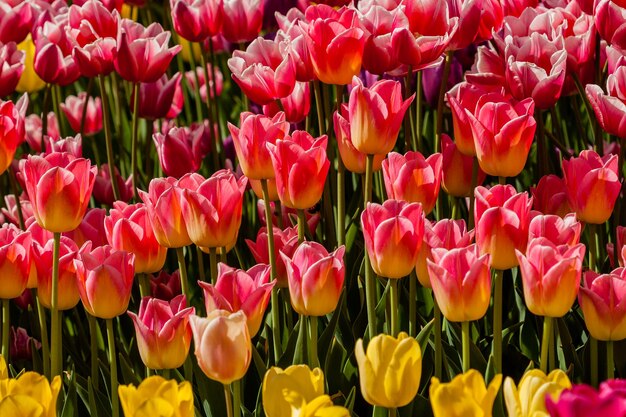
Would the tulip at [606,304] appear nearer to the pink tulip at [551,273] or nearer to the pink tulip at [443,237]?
the pink tulip at [551,273]

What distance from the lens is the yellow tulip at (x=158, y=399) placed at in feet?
4.46

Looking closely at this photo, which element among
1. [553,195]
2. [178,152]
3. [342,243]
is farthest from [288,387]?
[178,152]

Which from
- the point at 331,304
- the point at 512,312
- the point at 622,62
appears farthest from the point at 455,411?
the point at 622,62

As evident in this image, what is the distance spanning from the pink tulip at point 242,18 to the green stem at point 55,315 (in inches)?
35.8

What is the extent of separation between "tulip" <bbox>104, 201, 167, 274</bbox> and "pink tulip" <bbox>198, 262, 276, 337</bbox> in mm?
251

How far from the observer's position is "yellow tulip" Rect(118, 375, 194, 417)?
1.36 m

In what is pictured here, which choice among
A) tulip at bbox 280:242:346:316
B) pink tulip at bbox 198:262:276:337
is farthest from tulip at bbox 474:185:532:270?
pink tulip at bbox 198:262:276:337

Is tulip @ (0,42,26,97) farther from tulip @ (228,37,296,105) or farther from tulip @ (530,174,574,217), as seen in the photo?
tulip @ (530,174,574,217)

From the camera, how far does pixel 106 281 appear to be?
1.68m

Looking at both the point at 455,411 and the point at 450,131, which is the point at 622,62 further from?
the point at 455,411

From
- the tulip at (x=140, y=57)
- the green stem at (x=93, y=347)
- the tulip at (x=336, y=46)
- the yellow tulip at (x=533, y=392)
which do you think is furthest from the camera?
the tulip at (x=140, y=57)

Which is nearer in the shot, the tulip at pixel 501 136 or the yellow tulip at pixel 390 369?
the yellow tulip at pixel 390 369

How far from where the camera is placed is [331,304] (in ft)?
5.36

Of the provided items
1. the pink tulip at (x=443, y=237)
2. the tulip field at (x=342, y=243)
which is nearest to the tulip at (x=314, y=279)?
the tulip field at (x=342, y=243)
